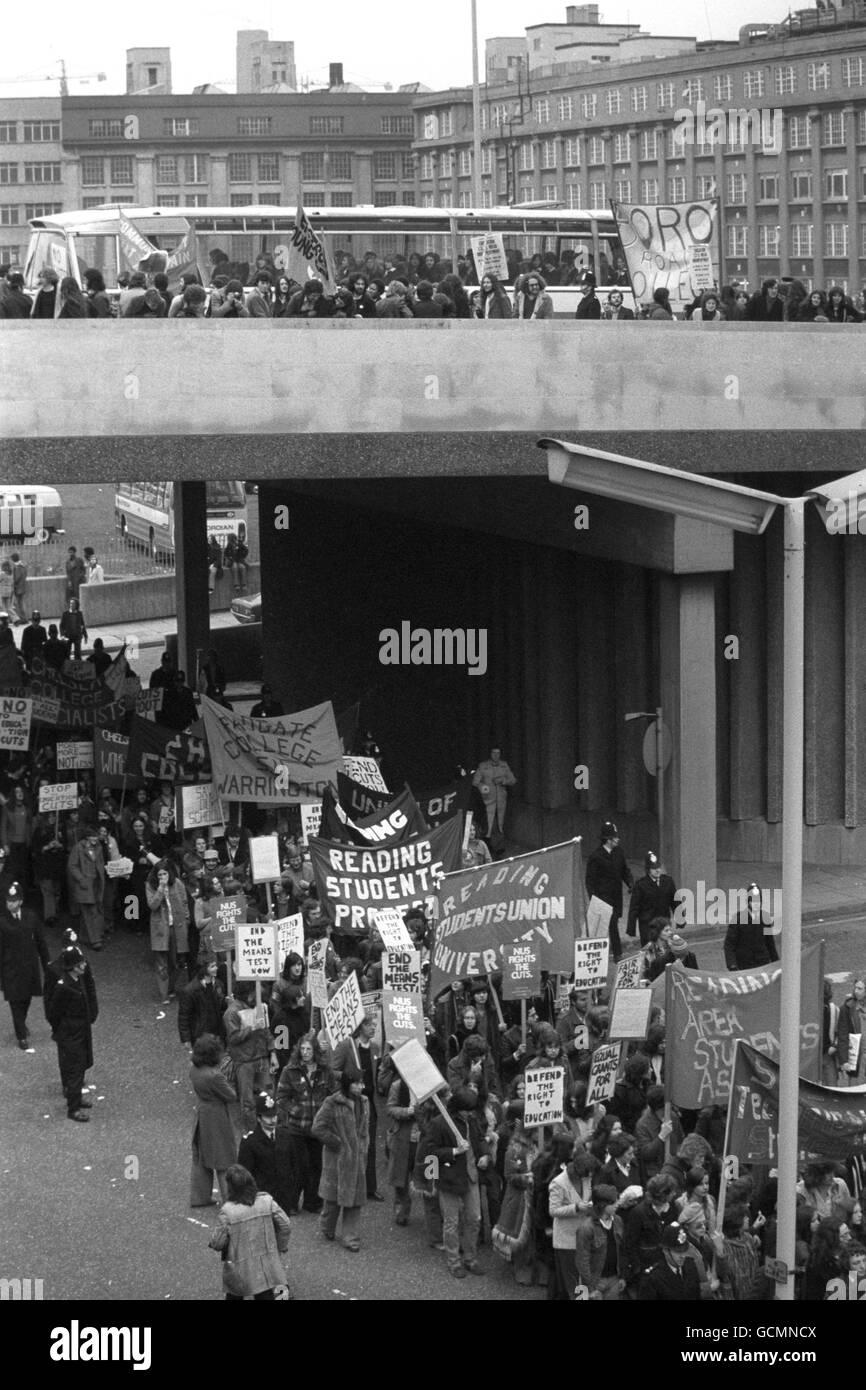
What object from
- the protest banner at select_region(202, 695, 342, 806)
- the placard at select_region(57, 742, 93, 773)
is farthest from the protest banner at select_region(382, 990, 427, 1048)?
the placard at select_region(57, 742, 93, 773)

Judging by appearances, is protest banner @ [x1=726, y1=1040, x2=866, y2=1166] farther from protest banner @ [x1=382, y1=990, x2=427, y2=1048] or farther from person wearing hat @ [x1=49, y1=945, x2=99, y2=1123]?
person wearing hat @ [x1=49, y1=945, x2=99, y2=1123]

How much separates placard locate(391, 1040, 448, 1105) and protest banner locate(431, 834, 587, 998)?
6.02ft

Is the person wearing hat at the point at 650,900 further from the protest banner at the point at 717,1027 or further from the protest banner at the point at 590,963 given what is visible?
the protest banner at the point at 717,1027

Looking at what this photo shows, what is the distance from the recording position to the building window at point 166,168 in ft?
356

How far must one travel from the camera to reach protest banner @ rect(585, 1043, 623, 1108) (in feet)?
46.8

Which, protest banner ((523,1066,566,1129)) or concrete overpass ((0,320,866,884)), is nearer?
protest banner ((523,1066,566,1129))

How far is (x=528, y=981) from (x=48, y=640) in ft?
59.1

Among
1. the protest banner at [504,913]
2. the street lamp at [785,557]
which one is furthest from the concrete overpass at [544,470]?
the street lamp at [785,557]

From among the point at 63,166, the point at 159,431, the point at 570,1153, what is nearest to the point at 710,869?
the point at 159,431

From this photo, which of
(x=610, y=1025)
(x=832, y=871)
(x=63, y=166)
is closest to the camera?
(x=610, y=1025)

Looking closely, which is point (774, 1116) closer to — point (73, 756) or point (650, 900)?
point (650, 900)

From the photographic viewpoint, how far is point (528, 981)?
15.7 m
